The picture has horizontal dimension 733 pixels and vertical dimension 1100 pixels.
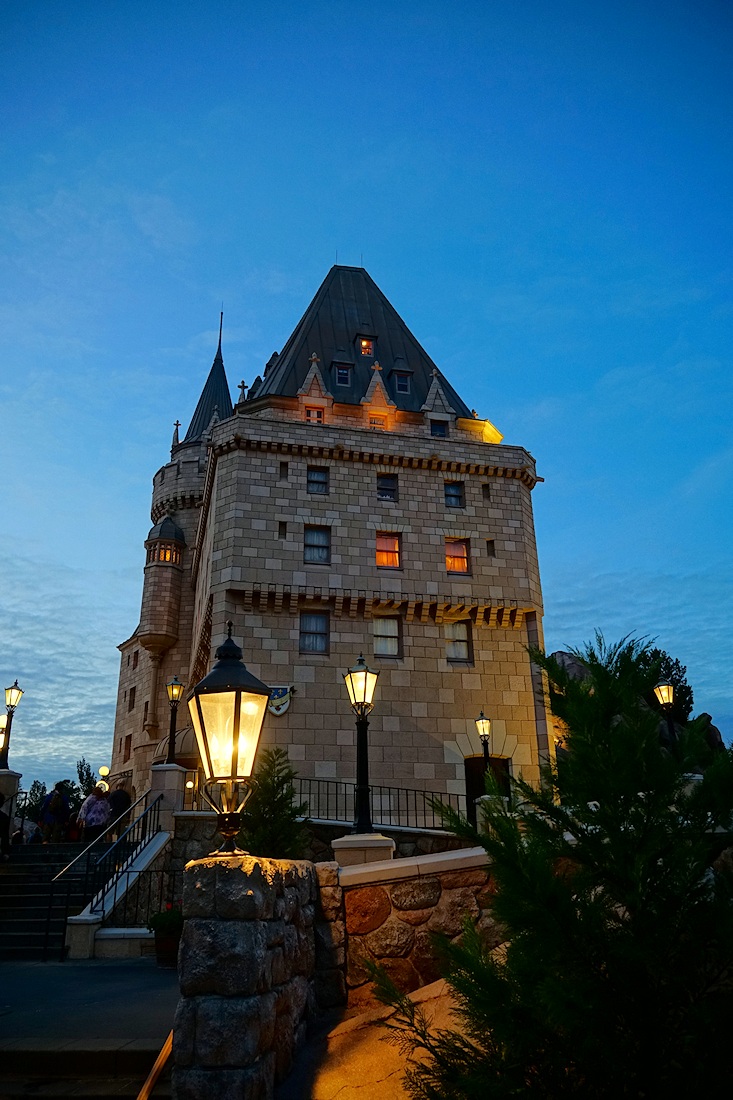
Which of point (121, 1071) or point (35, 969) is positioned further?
point (35, 969)

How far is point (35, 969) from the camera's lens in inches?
454

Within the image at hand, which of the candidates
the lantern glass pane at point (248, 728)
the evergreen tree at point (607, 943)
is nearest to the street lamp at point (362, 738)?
the lantern glass pane at point (248, 728)

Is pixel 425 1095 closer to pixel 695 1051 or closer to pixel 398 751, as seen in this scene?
pixel 695 1051

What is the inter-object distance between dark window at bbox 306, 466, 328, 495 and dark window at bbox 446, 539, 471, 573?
4.71 m

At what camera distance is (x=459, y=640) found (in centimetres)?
2553

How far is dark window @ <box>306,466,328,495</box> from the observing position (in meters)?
26.0

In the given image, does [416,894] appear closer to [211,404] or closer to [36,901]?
[36,901]

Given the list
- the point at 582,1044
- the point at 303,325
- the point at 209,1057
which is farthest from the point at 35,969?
the point at 303,325

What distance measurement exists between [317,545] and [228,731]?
63.8 ft

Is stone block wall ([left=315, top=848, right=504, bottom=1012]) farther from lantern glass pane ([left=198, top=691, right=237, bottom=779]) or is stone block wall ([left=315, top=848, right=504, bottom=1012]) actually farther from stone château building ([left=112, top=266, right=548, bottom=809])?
stone château building ([left=112, top=266, right=548, bottom=809])

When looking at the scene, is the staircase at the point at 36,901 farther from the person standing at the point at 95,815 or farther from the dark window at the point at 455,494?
the dark window at the point at 455,494

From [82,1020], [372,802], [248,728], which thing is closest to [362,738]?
[82,1020]

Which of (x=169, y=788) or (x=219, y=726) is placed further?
(x=169, y=788)

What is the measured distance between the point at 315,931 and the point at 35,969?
7144 millimetres
